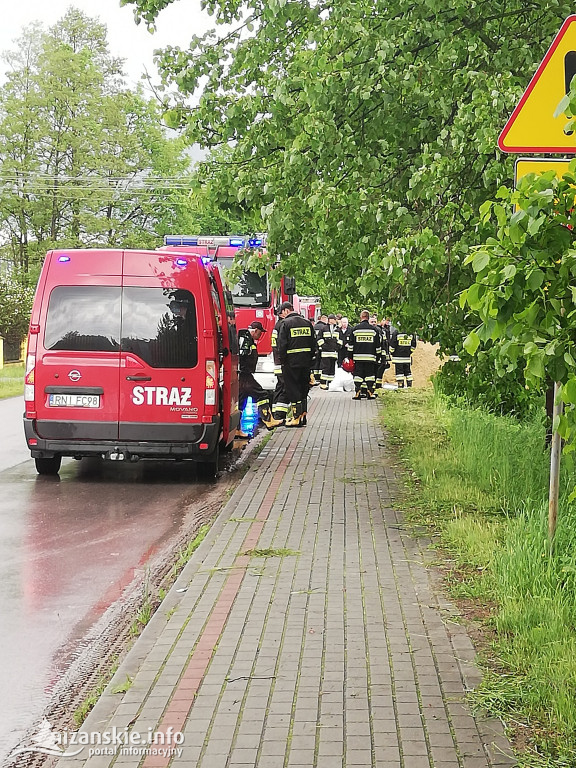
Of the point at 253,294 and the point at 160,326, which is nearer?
the point at 160,326

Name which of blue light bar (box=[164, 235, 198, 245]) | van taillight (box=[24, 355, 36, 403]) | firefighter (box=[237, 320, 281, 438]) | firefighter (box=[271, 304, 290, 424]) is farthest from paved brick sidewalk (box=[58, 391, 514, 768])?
blue light bar (box=[164, 235, 198, 245])

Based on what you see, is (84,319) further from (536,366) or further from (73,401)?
(536,366)

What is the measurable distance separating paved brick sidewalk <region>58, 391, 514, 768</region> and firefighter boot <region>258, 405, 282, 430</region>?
822 centimetres

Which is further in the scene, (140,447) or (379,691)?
(140,447)

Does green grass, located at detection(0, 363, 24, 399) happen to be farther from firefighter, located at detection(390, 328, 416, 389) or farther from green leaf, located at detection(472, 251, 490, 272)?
green leaf, located at detection(472, 251, 490, 272)

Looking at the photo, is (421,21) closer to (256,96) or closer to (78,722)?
Result: (256,96)

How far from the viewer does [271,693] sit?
4.92 m

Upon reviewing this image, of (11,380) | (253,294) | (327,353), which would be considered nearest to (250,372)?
(253,294)

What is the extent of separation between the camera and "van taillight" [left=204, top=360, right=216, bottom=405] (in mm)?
11312

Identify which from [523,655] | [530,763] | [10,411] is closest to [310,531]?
[523,655]

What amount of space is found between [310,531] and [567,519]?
2.12 metres

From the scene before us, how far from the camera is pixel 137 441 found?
11250mm

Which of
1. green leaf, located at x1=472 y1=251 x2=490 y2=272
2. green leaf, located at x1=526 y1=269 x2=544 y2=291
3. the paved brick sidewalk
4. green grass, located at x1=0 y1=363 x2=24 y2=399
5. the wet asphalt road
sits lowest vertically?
green grass, located at x1=0 y1=363 x2=24 y2=399

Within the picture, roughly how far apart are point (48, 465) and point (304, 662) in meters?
7.44
